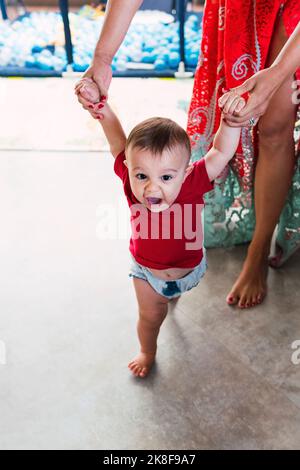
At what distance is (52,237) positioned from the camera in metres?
1.57

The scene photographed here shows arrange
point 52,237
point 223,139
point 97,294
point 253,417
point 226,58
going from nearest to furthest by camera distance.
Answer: point 223,139 < point 253,417 < point 226,58 < point 97,294 < point 52,237

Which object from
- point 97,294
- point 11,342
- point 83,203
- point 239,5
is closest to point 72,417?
point 11,342

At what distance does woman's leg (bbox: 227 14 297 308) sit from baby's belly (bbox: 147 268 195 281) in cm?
31

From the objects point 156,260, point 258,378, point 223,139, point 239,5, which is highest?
point 239,5

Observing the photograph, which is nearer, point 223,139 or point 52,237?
point 223,139

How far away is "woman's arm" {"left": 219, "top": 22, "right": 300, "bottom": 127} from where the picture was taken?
864mm

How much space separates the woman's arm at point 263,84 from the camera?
864 millimetres

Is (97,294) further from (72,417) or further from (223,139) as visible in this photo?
(223,139)

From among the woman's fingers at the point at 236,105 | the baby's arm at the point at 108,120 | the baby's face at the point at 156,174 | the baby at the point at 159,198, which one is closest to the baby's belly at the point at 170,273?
the baby at the point at 159,198

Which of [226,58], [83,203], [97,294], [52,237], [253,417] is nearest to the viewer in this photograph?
[253,417]

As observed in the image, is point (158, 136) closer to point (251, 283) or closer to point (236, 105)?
point (236, 105)

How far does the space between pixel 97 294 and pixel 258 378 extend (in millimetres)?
472

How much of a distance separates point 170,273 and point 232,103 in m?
0.38

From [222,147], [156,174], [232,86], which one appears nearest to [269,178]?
[232,86]
